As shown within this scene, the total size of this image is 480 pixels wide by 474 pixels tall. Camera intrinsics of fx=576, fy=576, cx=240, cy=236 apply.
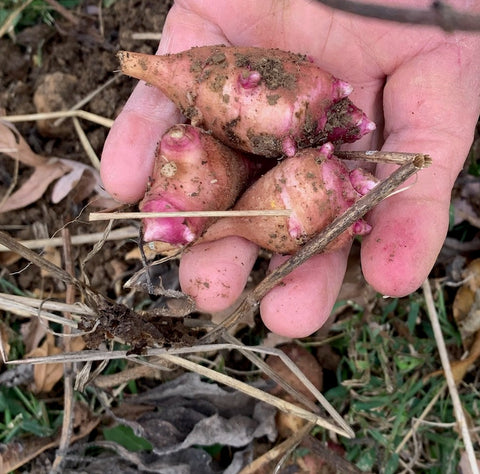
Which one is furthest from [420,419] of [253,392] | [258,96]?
[258,96]

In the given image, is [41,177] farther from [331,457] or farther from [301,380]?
[331,457]

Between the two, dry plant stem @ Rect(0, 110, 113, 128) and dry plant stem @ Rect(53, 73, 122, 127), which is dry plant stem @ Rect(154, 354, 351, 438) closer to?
dry plant stem @ Rect(0, 110, 113, 128)

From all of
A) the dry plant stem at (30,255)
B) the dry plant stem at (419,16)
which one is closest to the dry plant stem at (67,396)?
the dry plant stem at (30,255)

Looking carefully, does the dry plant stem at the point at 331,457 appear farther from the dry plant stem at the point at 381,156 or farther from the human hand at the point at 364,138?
the dry plant stem at the point at 381,156

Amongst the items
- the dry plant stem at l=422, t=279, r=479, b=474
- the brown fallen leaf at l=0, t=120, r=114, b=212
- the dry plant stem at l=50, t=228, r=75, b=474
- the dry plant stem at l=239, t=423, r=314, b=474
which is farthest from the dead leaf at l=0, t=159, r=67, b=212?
the dry plant stem at l=422, t=279, r=479, b=474

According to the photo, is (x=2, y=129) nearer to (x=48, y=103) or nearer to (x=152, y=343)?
(x=48, y=103)

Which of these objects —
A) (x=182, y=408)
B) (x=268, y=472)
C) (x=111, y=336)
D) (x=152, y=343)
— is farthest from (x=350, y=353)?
(x=111, y=336)
